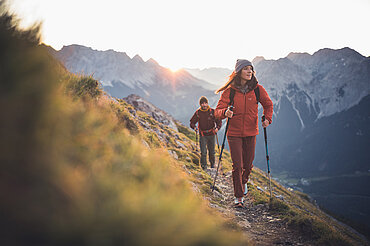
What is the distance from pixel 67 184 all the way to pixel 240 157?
220 inches

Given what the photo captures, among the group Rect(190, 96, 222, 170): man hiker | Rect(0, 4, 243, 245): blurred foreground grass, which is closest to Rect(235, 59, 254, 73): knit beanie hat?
Rect(0, 4, 243, 245): blurred foreground grass

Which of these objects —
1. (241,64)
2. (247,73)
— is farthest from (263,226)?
(241,64)

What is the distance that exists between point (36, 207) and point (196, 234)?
136 cm

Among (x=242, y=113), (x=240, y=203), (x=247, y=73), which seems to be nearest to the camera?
(x=247, y=73)

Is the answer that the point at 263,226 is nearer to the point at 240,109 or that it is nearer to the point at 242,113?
the point at 242,113

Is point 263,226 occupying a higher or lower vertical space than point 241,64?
lower

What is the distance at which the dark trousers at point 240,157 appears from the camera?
6.61 metres

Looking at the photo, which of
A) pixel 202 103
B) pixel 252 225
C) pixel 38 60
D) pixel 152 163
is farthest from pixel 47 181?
pixel 202 103

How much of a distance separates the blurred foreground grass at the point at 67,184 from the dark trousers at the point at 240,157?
4.24m

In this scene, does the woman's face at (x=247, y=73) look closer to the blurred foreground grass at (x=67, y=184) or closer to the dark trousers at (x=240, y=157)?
the dark trousers at (x=240, y=157)

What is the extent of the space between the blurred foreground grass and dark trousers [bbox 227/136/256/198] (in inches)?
167

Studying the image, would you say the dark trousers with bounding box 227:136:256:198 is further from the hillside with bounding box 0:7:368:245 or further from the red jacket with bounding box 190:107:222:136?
the red jacket with bounding box 190:107:222:136

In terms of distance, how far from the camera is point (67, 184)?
1835 mm

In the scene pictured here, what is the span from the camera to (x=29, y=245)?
1.54m
